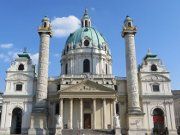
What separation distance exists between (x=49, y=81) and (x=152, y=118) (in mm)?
20115

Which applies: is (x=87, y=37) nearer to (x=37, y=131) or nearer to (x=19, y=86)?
(x=19, y=86)

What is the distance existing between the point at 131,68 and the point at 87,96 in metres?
8.95

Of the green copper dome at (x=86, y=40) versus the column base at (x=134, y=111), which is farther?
the green copper dome at (x=86, y=40)

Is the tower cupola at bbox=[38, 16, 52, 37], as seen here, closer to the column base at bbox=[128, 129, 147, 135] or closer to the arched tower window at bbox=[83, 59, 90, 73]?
the arched tower window at bbox=[83, 59, 90, 73]

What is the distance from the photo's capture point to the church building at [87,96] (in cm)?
4950

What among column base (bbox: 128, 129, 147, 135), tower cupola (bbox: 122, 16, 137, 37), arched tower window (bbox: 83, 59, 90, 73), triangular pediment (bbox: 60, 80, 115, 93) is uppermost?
tower cupola (bbox: 122, 16, 137, 37)

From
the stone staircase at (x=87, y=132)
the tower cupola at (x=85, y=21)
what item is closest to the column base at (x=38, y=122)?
the stone staircase at (x=87, y=132)

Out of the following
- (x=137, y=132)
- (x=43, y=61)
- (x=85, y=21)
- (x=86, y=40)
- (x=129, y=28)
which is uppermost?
(x=85, y=21)

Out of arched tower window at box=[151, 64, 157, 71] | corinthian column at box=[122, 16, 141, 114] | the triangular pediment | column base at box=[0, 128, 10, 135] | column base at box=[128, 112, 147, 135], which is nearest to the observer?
column base at box=[128, 112, 147, 135]

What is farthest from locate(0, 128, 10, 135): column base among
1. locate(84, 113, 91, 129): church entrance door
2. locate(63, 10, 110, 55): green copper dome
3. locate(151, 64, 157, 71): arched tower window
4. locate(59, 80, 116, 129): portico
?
locate(151, 64, 157, 71): arched tower window

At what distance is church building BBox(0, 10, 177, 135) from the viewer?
49.5 metres

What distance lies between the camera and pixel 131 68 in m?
49.8

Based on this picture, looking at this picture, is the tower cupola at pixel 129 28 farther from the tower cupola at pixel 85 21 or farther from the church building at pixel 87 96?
the tower cupola at pixel 85 21

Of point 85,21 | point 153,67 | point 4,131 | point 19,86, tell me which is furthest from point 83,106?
point 85,21
